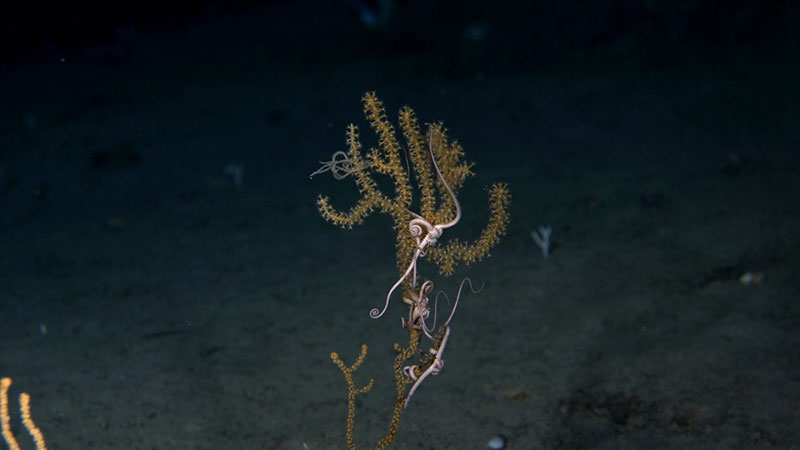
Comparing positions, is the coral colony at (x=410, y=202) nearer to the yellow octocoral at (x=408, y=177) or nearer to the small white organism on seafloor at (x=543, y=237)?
the yellow octocoral at (x=408, y=177)

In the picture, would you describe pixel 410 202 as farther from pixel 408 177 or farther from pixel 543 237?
pixel 543 237

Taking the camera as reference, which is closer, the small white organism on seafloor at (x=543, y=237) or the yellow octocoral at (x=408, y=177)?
the yellow octocoral at (x=408, y=177)

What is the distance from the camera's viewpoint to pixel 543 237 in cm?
489

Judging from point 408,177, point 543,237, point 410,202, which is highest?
point 408,177

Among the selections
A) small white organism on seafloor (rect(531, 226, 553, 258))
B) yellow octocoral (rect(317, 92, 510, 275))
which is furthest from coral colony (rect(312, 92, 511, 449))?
small white organism on seafloor (rect(531, 226, 553, 258))

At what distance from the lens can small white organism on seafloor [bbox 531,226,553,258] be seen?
15.4 ft

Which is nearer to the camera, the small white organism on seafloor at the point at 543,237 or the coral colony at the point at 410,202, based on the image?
the coral colony at the point at 410,202

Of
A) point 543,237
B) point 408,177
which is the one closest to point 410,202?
point 408,177

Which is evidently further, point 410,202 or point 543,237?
point 543,237

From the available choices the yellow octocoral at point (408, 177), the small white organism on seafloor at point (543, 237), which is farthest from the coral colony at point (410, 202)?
the small white organism on seafloor at point (543, 237)

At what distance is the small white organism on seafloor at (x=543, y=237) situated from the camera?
4.70m

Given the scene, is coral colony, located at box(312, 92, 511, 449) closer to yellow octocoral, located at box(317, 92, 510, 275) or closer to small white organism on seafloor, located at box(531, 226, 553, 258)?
yellow octocoral, located at box(317, 92, 510, 275)

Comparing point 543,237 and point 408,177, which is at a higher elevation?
point 408,177

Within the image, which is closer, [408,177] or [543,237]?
[408,177]
